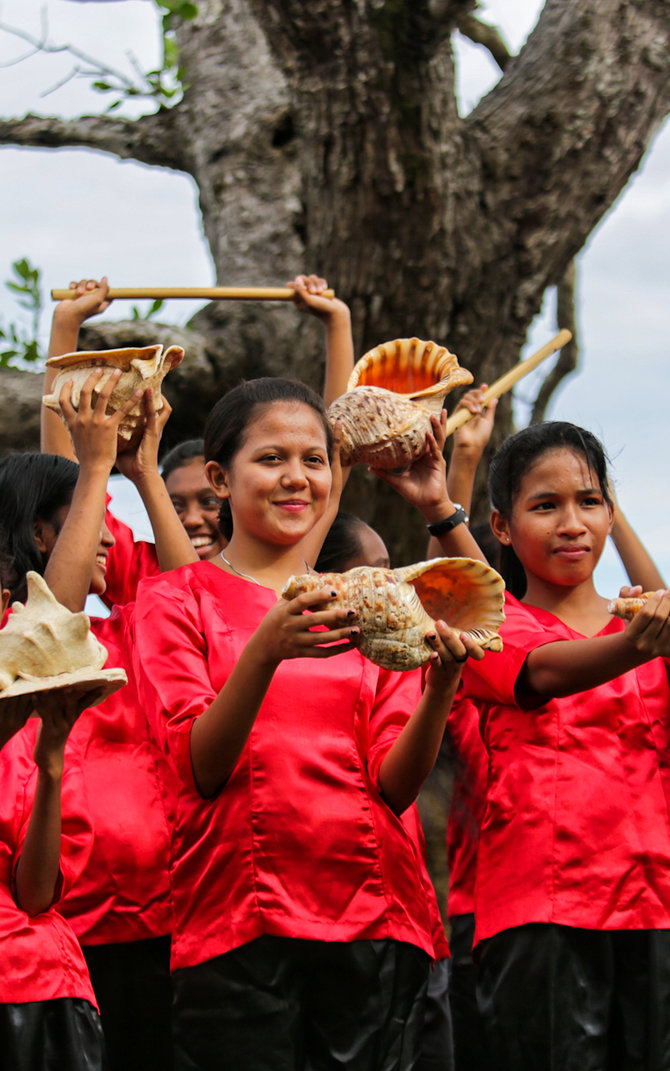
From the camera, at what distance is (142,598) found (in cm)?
249

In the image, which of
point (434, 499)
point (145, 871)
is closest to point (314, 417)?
point (434, 499)

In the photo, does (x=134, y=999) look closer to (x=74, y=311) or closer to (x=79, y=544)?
(x=79, y=544)

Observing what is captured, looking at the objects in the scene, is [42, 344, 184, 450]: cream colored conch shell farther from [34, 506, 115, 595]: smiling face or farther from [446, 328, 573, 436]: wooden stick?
[446, 328, 573, 436]: wooden stick

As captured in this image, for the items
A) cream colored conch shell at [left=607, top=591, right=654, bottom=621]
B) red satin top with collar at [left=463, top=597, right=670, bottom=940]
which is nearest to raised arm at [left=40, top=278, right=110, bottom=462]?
red satin top with collar at [left=463, top=597, right=670, bottom=940]

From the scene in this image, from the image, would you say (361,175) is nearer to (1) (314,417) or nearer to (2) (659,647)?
(1) (314,417)

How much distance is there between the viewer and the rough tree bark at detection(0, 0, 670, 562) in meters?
4.21

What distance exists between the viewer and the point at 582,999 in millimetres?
2535

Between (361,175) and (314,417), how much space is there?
78.3 inches

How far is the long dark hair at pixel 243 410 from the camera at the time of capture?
103 inches

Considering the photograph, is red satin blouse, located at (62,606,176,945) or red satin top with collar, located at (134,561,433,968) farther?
red satin blouse, located at (62,606,176,945)

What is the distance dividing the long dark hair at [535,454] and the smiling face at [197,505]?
81 cm

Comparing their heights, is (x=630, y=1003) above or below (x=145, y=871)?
below

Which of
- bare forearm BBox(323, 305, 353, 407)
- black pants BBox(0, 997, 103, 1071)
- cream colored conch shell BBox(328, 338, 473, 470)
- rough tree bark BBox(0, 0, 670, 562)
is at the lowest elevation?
black pants BBox(0, 997, 103, 1071)

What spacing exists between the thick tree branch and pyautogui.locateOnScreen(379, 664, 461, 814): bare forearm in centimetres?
361
